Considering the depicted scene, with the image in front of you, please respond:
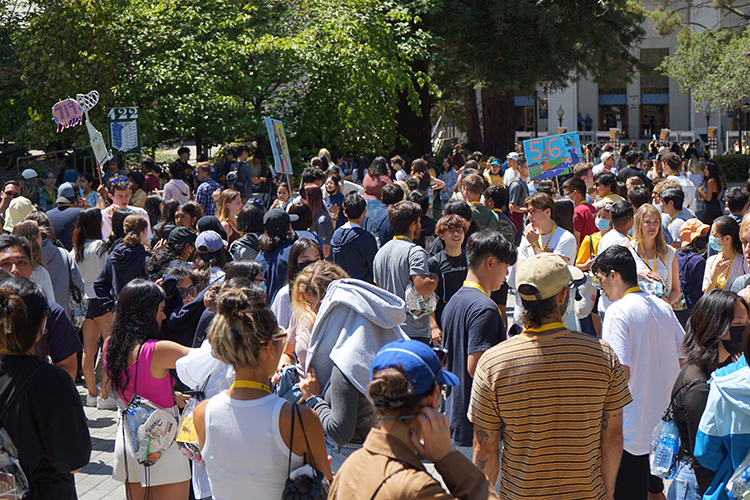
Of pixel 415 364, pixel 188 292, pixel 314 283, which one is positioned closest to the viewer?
pixel 415 364

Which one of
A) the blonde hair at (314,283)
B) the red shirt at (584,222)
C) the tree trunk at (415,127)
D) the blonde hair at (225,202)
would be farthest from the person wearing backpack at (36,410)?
the tree trunk at (415,127)

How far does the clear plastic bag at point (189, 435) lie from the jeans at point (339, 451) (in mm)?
649

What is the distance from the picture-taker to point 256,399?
2.88 metres

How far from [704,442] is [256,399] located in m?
1.89

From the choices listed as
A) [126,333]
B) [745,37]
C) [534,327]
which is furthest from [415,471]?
[745,37]

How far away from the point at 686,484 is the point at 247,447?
2146 millimetres

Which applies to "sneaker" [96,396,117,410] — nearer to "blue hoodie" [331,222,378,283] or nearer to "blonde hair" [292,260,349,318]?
"blue hoodie" [331,222,378,283]

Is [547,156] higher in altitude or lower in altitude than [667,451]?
higher

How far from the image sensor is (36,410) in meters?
3.09

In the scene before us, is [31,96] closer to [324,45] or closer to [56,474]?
[324,45]

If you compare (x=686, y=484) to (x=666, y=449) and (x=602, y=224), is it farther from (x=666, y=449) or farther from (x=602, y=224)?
(x=602, y=224)

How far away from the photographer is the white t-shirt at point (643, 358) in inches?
158

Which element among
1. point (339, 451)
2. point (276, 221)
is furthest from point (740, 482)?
point (276, 221)

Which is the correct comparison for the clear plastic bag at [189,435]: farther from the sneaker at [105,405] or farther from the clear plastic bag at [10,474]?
the sneaker at [105,405]
